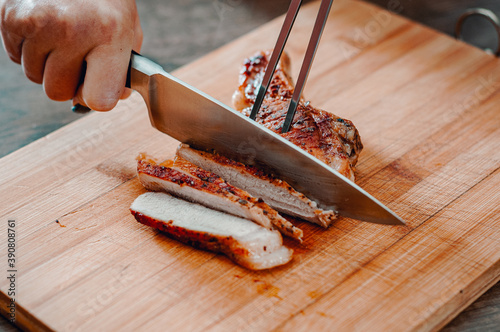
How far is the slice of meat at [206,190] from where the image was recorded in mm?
2344

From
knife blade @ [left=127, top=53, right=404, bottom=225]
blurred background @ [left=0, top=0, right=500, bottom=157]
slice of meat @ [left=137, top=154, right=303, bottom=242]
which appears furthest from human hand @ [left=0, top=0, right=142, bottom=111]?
blurred background @ [left=0, top=0, right=500, bottom=157]

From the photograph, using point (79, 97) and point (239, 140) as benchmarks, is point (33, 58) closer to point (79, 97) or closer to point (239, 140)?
point (79, 97)

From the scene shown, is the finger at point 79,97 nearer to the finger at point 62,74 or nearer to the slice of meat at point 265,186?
the finger at point 62,74

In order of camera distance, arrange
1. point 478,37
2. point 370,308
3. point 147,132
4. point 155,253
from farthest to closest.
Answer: point 478,37 < point 147,132 < point 155,253 < point 370,308

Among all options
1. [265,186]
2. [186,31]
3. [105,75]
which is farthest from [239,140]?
[186,31]

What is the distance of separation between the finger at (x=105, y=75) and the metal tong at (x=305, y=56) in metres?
0.63

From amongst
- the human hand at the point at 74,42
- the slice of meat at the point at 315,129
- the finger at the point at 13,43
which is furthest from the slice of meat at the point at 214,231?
the finger at the point at 13,43

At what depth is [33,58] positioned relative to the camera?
2.51m

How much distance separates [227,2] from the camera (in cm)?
470

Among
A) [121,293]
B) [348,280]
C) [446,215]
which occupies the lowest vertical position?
[121,293]

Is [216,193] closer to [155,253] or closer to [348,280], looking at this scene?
[155,253]

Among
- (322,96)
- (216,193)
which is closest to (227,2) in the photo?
(322,96)

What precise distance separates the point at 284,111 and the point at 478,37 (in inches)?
99.0

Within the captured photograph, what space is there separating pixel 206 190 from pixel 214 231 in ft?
0.66
